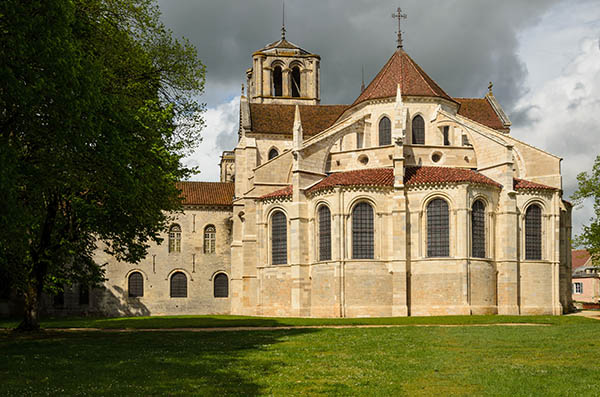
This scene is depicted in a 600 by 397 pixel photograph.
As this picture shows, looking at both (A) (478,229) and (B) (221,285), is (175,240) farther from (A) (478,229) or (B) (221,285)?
(A) (478,229)

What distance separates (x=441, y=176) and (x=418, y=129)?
783cm

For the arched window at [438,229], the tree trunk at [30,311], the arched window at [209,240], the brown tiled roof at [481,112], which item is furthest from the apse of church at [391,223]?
the tree trunk at [30,311]

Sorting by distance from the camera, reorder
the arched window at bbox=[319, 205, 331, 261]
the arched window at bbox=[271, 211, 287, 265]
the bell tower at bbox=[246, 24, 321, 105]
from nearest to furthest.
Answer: the arched window at bbox=[319, 205, 331, 261]
the arched window at bbox=[271, 211, 287, 265]
the bell tower at bbox=[246, 24, 321, 105]

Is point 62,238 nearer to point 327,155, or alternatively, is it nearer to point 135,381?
point 135,381

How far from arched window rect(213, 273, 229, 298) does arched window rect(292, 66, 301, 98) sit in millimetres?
20405

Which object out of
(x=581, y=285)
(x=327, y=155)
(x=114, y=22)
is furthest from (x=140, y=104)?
(x=581, y=285)

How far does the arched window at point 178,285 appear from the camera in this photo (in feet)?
178

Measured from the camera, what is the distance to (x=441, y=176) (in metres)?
40.1

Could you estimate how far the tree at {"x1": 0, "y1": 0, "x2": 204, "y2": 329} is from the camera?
17.2 meters

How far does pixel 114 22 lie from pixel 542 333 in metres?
20.0

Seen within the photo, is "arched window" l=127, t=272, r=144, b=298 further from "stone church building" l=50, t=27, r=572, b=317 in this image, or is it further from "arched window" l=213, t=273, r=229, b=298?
"arched window" l=213, t=273, r=229, b=298

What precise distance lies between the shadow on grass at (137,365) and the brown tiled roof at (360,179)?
17.6 meters

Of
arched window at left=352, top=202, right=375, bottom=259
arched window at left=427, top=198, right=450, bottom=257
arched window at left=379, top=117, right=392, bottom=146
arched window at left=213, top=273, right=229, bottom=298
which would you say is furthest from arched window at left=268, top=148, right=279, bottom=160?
arched window at left=427, top=198, right=450, bottom=257

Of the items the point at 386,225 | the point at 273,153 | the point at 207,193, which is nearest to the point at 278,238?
the point at 386,225
